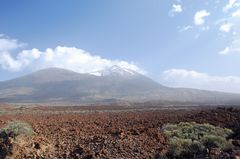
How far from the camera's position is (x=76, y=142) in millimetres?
16000

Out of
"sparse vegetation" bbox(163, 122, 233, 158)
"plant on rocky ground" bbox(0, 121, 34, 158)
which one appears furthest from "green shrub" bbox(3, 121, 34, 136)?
"sparse vegetation" bbox(163, 122, 233, 158)

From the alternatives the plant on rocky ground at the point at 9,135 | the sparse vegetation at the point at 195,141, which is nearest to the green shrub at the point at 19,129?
the plant on rocky ground at the point at 9,135

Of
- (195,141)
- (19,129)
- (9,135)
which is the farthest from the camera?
(19,129)

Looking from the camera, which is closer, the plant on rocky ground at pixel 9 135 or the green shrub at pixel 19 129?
the plant on rocky ground at pixel 9 135

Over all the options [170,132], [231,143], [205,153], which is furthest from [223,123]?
[205,153]

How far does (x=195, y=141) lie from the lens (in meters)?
13.6

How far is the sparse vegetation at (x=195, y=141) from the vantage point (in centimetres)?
1304

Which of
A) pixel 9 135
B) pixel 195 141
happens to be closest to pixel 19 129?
pixel 9 135

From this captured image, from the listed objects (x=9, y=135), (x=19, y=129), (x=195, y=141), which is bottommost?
(x=195, y=141)

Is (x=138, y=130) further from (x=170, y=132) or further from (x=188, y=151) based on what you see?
(x=188, y=151)

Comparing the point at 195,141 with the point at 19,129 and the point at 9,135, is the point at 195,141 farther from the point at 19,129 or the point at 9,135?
the point at 9,135

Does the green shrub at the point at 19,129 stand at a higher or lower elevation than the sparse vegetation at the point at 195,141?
higher

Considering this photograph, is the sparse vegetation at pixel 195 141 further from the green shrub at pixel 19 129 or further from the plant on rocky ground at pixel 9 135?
the plant on rocky ground at pixel 9 135

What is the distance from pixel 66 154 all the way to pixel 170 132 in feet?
14.2
